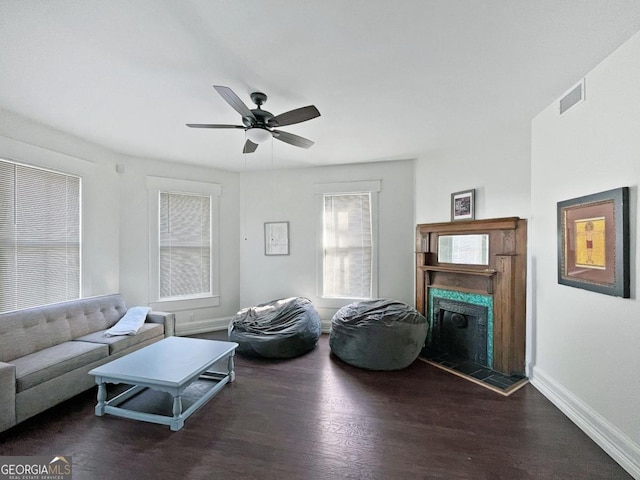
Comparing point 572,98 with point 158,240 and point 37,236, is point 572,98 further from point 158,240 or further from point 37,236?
point 37,236

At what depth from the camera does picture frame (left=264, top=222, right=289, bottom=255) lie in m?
4.91

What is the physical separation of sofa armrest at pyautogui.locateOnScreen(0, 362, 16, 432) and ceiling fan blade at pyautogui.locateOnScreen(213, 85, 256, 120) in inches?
98.0

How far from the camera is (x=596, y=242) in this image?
209 centimetres

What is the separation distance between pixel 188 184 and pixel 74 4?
3.17 m

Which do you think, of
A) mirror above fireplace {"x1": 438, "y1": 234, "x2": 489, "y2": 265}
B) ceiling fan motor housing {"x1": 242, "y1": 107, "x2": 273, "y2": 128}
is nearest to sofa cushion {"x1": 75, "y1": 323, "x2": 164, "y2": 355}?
ceiling fan motor housing {"x1": 242, "y1": 107, "x2": 273, "y2": 128}

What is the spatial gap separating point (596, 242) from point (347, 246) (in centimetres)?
303

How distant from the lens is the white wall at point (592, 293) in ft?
5.99

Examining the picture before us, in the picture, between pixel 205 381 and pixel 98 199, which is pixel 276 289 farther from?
pixel 98 199

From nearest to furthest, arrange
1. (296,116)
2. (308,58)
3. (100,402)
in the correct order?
(308,58)
(296,116)
(100,402)

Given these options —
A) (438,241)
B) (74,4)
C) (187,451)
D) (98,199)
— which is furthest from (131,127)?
(438,241)

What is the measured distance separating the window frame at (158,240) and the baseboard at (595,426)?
445 cm

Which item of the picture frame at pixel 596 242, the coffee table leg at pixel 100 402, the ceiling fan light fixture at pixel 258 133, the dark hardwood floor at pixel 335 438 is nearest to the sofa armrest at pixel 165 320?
the dark hardwood floor at pixel 335 438

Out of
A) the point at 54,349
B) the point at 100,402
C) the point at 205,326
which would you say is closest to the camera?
the point at 100,402

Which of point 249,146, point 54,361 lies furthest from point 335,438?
point 249,146
